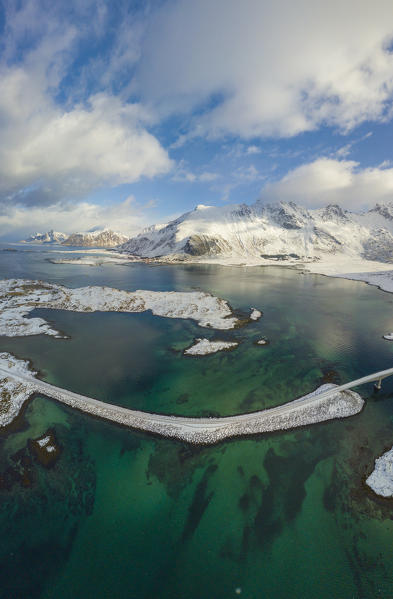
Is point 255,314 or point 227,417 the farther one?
point 255,314

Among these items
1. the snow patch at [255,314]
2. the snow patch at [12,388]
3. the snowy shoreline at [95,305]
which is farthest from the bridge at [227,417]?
the snow patch at [255,314]

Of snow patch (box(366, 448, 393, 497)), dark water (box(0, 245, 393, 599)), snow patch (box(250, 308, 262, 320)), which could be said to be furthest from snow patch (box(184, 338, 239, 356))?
snow patch (box(366, 448, 393, 497))

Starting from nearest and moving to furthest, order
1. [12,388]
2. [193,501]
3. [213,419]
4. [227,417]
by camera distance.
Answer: [193,501] → [213,419] → [227,417] → [12,388]

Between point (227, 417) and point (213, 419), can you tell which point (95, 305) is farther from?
point (227, 417)

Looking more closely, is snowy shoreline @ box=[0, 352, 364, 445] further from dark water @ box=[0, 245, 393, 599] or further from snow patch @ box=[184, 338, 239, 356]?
snow patch @ box=[184, 338, 239, 356]

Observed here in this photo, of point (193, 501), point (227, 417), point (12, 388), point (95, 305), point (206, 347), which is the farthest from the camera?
point (95, 305)

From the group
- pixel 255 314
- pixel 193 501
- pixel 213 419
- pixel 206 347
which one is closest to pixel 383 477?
pixel 213 419
